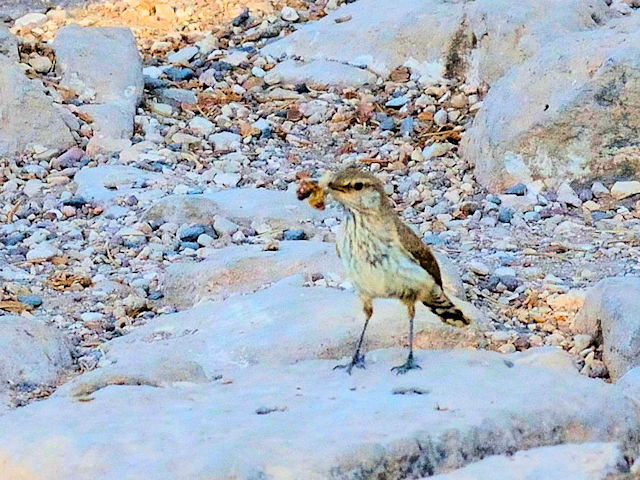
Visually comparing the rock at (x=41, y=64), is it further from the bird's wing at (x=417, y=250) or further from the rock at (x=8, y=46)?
the bird's wing at (x=417, y=250)

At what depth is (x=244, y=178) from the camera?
923 centimetres

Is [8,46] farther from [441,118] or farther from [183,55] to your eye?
[441,118]

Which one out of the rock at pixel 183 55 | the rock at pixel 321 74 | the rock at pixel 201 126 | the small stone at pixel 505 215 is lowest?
the small stone at pixel 505 215

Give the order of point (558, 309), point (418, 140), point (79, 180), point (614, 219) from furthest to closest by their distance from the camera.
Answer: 1. point (418, 140)
2. point (79, 180)
3. point (614, 219)
4. point (558, 309)

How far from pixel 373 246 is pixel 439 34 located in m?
6.04

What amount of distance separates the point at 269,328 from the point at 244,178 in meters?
3.24

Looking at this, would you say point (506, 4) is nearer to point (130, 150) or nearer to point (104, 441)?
point (130, 150)

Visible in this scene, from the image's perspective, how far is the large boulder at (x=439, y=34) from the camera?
33.5 ft

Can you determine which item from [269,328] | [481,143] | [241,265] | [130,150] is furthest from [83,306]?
[481,143]

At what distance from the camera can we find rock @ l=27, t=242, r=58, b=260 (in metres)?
7.77

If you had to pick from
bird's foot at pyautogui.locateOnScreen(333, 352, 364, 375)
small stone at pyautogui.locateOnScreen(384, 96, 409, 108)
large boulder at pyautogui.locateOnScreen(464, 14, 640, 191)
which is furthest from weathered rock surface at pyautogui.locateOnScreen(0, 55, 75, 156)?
bird's foot at pyautogui.locateOnScreen(333, 352, 364, 375)

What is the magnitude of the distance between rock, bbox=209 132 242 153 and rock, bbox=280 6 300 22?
2876 millimetres

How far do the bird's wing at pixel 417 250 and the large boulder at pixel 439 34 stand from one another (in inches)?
188

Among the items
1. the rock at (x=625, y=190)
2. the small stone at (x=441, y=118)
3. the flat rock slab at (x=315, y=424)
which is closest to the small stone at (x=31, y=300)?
the flat rock slab at (x=315, y=424)
